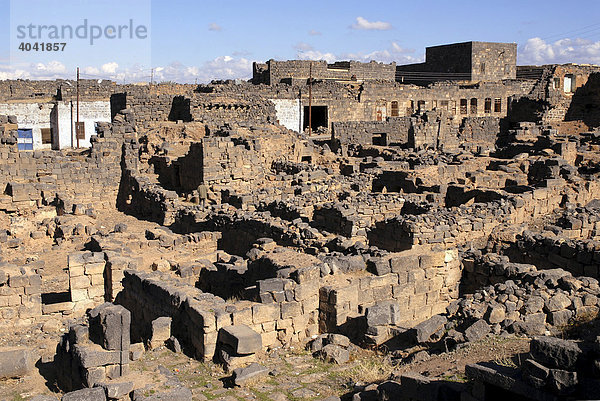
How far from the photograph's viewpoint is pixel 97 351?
705 centimetres

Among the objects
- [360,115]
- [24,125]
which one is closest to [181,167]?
[24,125]

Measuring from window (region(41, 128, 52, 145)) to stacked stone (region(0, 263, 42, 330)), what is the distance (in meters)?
25.4

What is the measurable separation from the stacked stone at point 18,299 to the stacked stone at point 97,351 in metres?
2.79

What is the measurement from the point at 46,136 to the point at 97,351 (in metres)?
29.7

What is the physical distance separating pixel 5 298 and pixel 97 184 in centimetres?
1189

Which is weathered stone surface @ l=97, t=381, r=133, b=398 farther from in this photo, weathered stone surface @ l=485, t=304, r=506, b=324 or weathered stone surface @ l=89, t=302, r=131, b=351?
weathered stone surface @ l=485, t=304, r=506, b=324

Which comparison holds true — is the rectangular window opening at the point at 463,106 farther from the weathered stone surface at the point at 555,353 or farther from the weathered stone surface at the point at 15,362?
the weathered stone surface at the point at 555,353

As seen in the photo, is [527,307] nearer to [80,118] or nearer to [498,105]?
[80,118]

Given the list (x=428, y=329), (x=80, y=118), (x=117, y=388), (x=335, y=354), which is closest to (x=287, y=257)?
(x=335, y=354)

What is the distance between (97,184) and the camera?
21547 millimetres

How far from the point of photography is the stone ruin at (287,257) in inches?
287

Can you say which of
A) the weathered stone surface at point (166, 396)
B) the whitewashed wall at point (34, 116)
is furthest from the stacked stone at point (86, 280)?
the whitewashed wall at point (34, 116)

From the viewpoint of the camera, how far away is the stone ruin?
728cm

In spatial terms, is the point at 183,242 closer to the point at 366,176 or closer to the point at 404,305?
the point at 404,305
